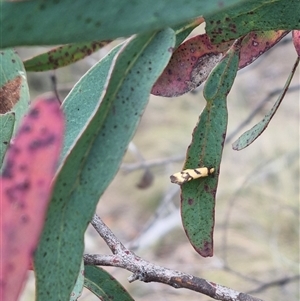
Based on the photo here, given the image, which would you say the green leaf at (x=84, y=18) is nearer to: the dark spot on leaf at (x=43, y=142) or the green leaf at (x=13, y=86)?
the dark spot on leaf at (x=43, y=142)

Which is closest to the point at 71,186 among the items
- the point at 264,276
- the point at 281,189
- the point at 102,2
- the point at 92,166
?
the point at 92,166

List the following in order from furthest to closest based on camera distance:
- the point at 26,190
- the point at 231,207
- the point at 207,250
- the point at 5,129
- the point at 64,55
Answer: the point at 231,207 → the point at 64,55 → the point at 207,250 → the point at 5,129 → the point at 26,190

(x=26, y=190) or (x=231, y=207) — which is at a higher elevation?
(x=231, y=207)

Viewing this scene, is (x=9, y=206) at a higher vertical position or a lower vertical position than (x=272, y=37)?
lower

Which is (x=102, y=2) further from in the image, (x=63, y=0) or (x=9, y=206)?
(x=9, y=206)

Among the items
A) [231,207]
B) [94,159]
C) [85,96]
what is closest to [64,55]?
[85,96]

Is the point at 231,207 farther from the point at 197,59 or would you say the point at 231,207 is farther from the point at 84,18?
the point at 84,18

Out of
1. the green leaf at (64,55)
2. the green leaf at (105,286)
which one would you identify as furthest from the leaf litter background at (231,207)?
the green leaf at (105,286)
